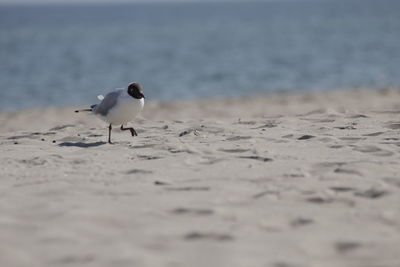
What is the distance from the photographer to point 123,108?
753 centimetres

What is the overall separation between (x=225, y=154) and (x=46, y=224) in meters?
2.31

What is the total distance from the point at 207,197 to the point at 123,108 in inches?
119

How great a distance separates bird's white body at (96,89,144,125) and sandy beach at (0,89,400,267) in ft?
0.81

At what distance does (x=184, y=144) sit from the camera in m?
6.70

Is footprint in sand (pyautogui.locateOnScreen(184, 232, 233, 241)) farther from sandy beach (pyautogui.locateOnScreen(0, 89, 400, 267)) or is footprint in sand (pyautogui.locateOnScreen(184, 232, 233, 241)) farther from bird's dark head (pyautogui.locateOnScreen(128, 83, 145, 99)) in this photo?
bird's dark head (pyautogui.locateOnScreen(128, 83, 145, 99))

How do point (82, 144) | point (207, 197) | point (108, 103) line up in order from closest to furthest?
1. point (207, 197)
2. point (82, 144)
3. point (108, 103)

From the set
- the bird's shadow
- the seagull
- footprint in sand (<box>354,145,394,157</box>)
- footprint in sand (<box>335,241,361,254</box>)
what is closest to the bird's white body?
the seagull

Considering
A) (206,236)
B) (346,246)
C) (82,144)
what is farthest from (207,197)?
(82,144)

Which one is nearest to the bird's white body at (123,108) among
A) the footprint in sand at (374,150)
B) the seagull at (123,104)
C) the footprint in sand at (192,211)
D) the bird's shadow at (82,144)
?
the seagull at (123,104)

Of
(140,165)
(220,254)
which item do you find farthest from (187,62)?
(220,254)

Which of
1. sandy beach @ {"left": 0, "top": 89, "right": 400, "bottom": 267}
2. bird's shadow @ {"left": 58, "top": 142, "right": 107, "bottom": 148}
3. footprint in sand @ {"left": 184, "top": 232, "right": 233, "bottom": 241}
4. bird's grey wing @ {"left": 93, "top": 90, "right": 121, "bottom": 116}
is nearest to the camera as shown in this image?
sandy beach @ {"left": 0, "top": 89, "right": 400, "bottom": 267}

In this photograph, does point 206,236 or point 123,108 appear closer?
point 206,236

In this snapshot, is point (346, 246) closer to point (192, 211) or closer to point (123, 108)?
point (192, 211)

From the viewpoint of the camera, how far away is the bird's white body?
7.53 metres
